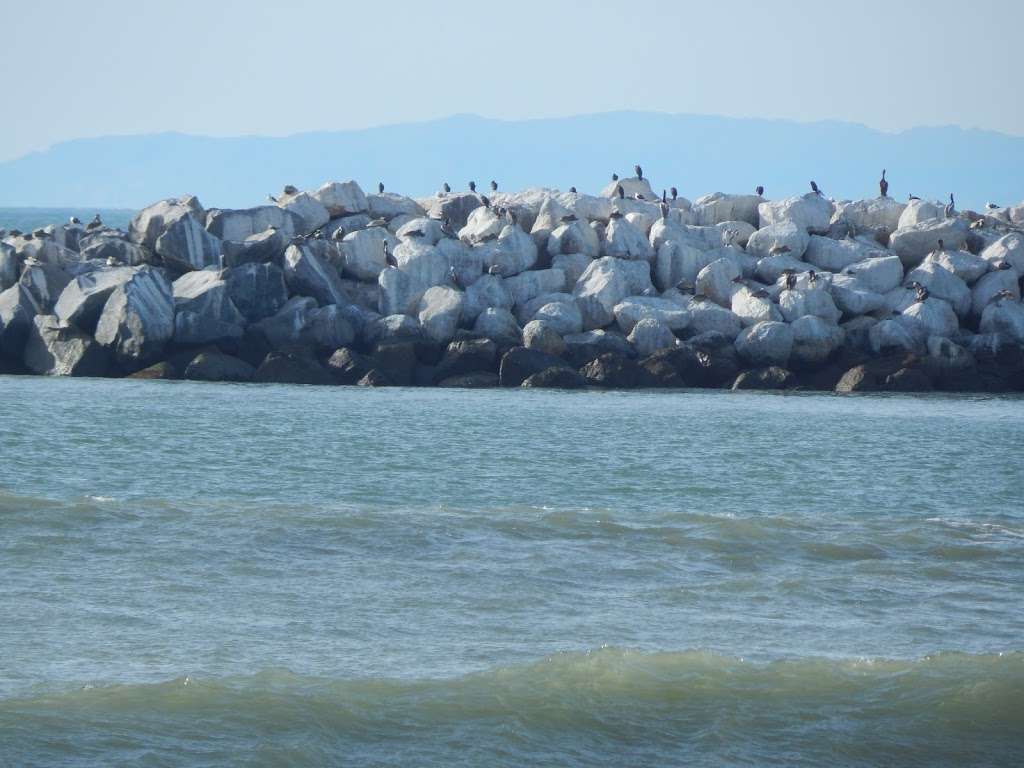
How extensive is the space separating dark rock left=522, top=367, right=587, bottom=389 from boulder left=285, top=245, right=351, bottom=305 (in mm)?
4908

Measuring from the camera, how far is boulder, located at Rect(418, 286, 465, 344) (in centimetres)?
3341

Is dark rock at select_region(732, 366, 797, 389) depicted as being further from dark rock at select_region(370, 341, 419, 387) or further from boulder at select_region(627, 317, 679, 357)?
dark rock at select_region(370, 341, 419, 387)

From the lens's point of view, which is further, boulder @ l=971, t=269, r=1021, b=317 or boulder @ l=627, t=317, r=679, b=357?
boulder @ l=971, t=269, r=1021, b=317

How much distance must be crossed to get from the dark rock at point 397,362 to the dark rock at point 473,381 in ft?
2.39

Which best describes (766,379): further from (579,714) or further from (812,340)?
(579,714)

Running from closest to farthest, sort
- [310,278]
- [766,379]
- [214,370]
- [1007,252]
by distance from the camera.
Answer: [214,370] < [766,379] < [310,278] < [1007,252]

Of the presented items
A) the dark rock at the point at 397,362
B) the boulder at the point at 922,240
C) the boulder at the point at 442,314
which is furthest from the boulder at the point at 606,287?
the boulder at the point at 922,240

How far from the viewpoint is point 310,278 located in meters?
34.6

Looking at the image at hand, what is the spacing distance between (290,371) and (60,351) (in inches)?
192

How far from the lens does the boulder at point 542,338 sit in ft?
109

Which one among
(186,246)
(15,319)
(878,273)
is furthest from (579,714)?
(878,273)

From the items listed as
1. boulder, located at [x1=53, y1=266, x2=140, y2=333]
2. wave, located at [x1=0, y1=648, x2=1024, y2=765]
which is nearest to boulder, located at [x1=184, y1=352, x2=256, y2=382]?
boulder, located at [x1=53, y1=266, x2=140, y2=333]

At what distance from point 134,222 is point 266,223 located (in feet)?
10.1

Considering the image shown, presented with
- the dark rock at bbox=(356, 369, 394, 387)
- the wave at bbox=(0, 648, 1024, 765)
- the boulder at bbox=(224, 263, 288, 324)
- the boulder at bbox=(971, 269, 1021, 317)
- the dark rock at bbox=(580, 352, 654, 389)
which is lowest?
the wave at bbox=(0, 648, 1024, 765)
